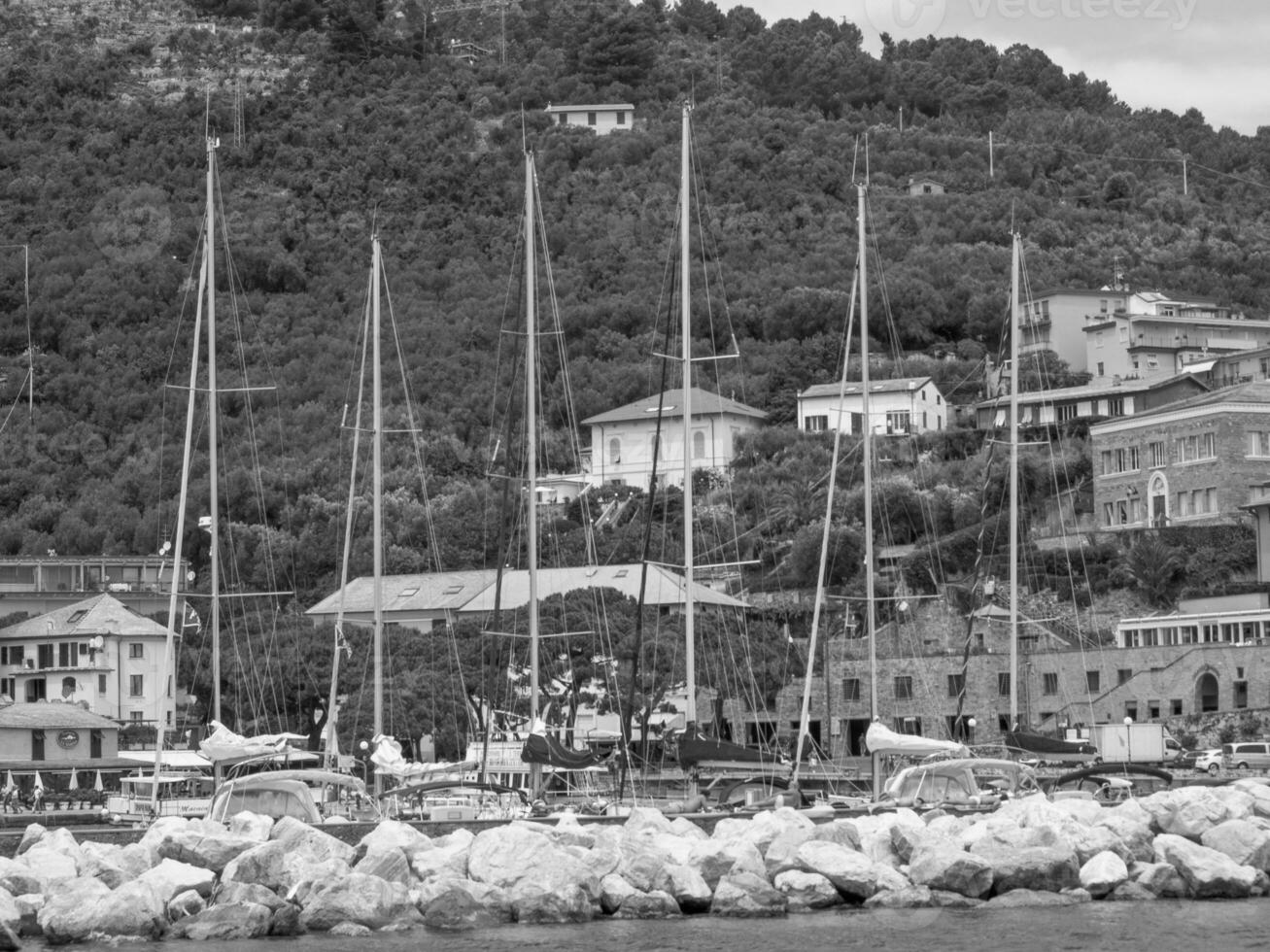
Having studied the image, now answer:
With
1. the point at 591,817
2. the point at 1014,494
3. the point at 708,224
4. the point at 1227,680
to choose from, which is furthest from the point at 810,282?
the point at 591,817

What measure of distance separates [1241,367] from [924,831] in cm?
6203

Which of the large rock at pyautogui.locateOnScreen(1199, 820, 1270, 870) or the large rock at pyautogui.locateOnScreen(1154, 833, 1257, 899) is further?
the large rock at pyautogui.locateOnScreen(1199, 820, 1270, 870)

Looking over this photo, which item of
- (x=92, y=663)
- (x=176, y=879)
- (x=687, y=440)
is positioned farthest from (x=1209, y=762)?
(x=92, y=663)

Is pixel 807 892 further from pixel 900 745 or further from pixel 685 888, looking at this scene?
pixel 900 745

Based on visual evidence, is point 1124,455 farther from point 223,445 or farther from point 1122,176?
point 1122,176

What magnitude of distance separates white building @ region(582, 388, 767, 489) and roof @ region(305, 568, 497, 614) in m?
17.1

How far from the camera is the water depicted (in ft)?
101

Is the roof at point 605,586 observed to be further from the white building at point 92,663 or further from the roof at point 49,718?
the roof at point 49,718

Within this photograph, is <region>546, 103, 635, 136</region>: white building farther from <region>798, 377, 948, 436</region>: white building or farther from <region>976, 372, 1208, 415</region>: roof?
<region>976, 372, 1208, 415</region>: roof

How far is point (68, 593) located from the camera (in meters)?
80.3

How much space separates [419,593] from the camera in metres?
77.5

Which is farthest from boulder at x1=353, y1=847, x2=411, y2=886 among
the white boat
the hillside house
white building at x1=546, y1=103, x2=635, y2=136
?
white building at x1=546, y1=103, x2=635, y2=136

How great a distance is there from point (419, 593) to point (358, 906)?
45.2 meters

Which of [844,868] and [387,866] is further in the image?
[387,866]
